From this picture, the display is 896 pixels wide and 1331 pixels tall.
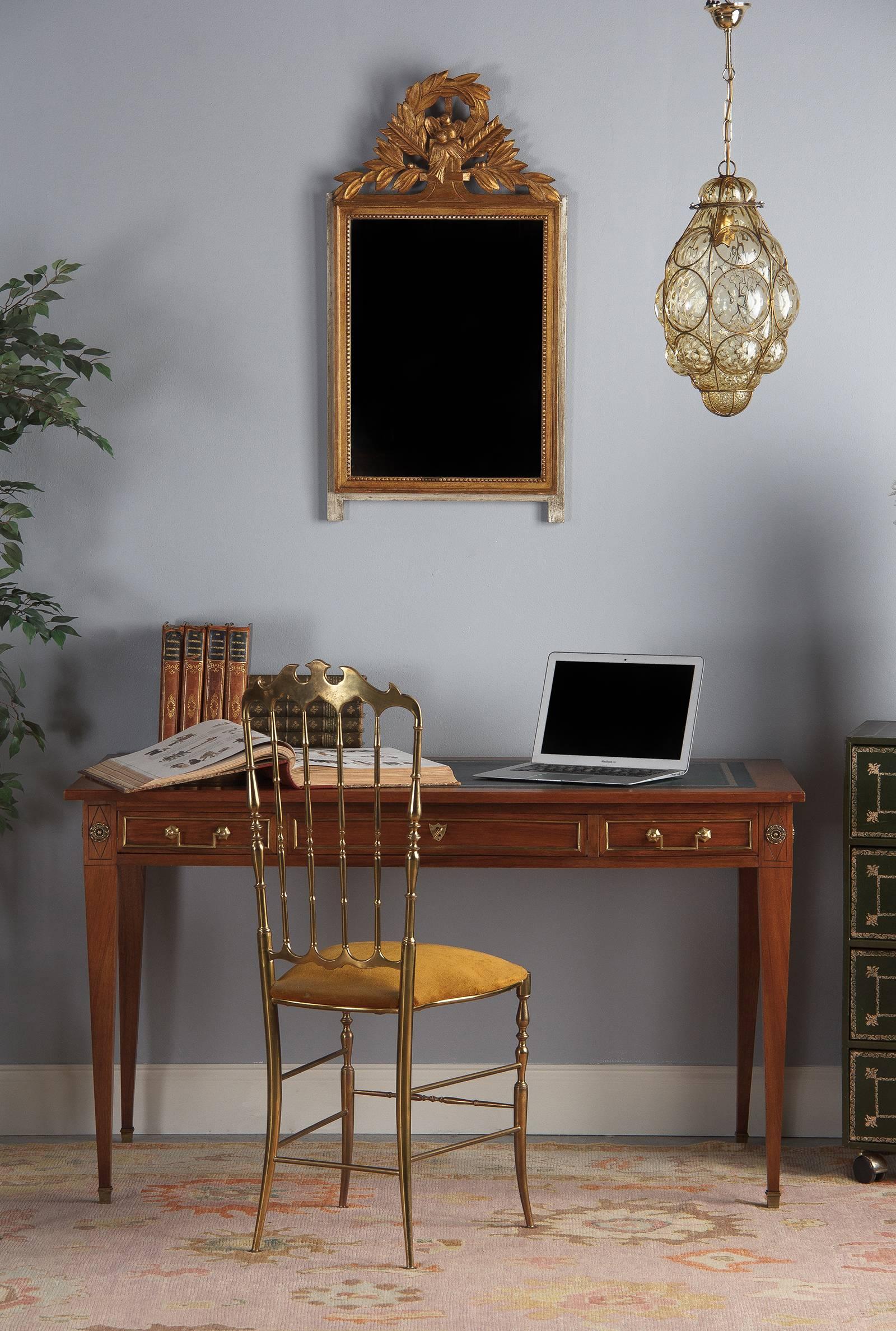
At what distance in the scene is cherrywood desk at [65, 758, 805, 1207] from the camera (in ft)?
9.02

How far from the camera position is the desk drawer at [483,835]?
2766 millimetres

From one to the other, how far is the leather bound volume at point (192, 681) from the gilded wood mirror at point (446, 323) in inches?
19.2

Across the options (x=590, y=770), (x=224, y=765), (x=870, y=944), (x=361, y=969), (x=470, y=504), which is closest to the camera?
(x=361, y=969)

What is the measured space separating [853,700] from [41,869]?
2093 mm

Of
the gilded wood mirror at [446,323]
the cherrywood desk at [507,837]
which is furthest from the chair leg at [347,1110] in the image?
the gilded wood mirror at [446,323]

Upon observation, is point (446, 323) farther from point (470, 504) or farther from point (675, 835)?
point (675, 835)

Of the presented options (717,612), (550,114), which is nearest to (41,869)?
(717,612)

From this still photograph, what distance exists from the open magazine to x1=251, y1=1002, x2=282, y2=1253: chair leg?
49 centimetres

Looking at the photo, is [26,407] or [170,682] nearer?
[26,407]

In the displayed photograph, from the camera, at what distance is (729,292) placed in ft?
7.74

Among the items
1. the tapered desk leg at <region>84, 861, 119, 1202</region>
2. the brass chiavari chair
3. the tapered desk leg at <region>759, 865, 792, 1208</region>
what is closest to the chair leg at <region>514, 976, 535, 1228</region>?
the brass chiavari chair

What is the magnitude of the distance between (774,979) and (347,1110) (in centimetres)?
95

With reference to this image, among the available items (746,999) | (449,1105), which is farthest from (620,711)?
(449,1105)

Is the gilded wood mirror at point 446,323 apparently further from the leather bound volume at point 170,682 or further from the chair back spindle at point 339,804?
the chair back spindle at point 339,804
